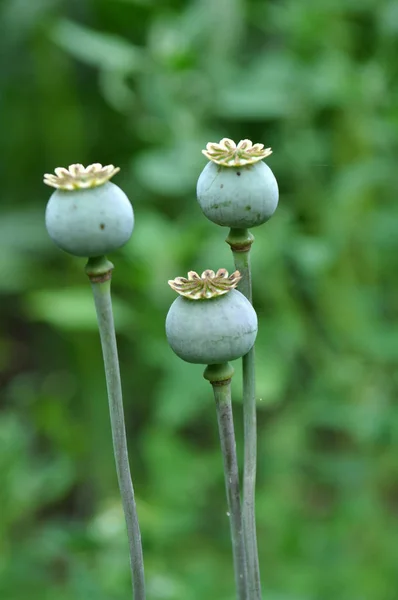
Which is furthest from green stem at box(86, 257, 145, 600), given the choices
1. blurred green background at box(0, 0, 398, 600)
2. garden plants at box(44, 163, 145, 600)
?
blurred green background at box(0, 0, 398, 600)

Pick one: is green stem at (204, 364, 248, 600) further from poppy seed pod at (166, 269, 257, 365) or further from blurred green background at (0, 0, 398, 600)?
blurred green background at (0, 0, 398, 600)

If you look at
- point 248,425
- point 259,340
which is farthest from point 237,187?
point 259,340

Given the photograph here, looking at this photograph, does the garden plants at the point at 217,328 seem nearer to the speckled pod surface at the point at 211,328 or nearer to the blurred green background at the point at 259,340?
the speckled pod surface at the point at 211,328

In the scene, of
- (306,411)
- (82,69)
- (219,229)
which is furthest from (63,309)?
(82,69)

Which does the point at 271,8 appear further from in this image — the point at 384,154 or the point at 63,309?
the point at 63,309

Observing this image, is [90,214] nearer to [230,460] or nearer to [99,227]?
[99,227]

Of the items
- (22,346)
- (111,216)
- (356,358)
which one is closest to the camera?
(111,216)
